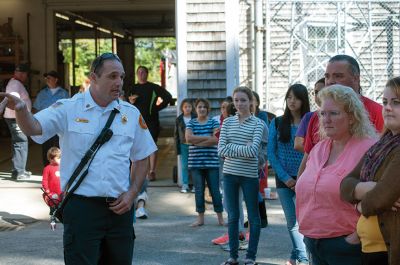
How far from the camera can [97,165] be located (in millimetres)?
4316

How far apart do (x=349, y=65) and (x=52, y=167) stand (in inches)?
189

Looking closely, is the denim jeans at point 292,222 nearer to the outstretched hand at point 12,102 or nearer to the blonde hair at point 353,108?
the blonde hair at point 353,108

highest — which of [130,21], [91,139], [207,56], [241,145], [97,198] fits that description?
[130,21]

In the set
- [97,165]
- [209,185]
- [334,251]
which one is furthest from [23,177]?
[334,251]

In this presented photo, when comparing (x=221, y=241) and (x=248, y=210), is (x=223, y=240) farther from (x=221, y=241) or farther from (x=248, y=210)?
(x=248, y=210)

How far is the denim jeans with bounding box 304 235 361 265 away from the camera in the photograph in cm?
380

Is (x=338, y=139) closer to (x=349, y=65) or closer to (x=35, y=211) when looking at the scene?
(x=349, y=65)

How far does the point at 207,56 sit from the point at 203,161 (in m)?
3.33

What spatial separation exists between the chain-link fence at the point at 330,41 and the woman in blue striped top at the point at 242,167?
10940 millimetres

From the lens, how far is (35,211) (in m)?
9.88

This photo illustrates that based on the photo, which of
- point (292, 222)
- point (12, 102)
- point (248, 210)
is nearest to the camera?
point (12, 102)

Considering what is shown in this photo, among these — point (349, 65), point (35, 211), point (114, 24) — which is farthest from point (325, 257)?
point (114, 24)

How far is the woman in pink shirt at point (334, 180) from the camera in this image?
3883mm

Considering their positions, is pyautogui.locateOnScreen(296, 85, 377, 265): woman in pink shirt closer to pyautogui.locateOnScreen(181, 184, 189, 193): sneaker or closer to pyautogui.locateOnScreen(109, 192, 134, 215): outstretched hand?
pyautogui.locateOnScreen(109, 192, 134, 215): outstretched hand
